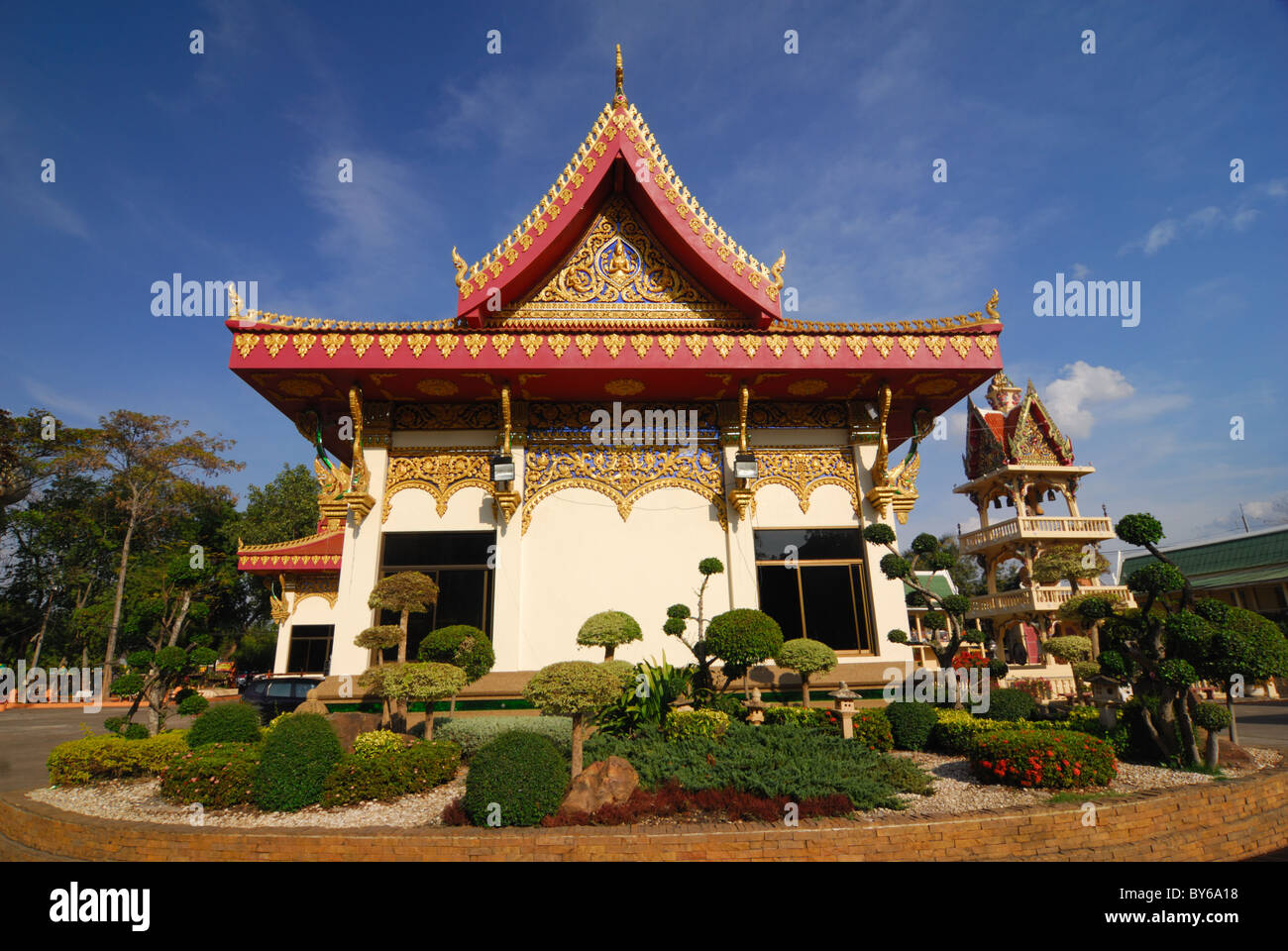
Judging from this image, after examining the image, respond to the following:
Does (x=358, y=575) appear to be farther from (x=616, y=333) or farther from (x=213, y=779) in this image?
(x=616, y=333)

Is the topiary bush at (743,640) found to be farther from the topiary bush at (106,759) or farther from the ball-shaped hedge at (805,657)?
the topiary bush at (106,759)

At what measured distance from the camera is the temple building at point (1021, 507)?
25391 millimetres

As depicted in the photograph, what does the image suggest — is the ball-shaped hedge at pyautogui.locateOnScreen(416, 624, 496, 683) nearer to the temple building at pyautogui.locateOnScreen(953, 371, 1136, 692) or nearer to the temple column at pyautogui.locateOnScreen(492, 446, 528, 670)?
the temple column at pyautogui.locateOnScreen(492, 446, 528, 670)

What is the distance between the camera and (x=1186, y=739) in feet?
23.5

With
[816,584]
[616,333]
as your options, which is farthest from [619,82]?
[816,584]

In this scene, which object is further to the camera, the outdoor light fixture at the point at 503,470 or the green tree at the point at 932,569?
the outdoor light fixture at the point at 503,470

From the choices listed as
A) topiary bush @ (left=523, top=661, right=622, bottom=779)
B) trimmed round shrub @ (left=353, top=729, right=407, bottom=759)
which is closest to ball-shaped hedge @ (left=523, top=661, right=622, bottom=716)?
topiary bush @ (left=523, top=661, right=622, bottom=779)

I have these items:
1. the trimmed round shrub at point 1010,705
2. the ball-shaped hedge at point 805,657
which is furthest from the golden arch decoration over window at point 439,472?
the trimmed round shrub at point 1010,705

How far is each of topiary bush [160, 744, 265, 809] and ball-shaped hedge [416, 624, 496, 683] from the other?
2.32 m

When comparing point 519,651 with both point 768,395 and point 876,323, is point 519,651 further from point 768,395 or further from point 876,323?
point 876,323

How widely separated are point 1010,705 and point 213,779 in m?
10.8

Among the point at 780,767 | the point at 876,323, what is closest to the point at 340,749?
the point at 780,767

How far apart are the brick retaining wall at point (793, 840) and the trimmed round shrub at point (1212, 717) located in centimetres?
119
